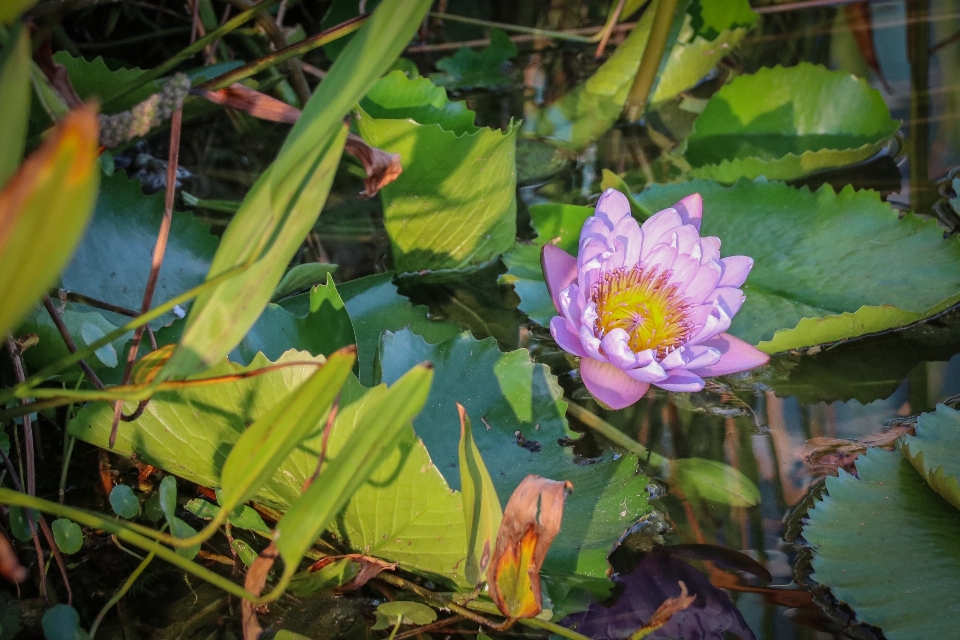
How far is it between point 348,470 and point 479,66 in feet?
5.70

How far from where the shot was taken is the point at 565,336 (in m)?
1.10

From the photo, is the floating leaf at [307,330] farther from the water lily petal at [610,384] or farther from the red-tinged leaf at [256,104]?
the water lily petal at [610,384]

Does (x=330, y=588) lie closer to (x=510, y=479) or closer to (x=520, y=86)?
(x=510, y=479)

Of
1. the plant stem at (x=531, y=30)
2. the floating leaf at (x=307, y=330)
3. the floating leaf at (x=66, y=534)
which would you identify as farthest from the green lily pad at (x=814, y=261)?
the floating leaf at (x=66, y=534)

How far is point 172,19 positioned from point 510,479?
171cm

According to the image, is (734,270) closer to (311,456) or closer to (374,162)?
(374,162)

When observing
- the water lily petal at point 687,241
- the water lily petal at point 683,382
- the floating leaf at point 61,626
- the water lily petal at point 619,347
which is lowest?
the floating leaf at point 61,626

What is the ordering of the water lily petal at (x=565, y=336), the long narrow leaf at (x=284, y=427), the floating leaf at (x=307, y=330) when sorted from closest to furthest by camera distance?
the long narrow leaf at (x=284, y=427)
the floating leaf at (x=307, y=330)
the water lily petal at (x=565, y=336)

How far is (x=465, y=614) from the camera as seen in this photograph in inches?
33.7

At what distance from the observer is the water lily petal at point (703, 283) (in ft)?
3.58

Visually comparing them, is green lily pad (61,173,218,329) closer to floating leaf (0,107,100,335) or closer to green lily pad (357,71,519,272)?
green lily pad (357,71,519,272)

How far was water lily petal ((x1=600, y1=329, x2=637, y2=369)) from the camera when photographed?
1.03 meters

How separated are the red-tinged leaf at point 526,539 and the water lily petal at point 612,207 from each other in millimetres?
538

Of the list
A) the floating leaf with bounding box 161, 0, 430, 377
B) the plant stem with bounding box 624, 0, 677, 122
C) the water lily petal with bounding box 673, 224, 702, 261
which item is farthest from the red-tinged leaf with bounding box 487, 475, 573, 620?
the plant stem with bounding box 624, 0, 677, 122
